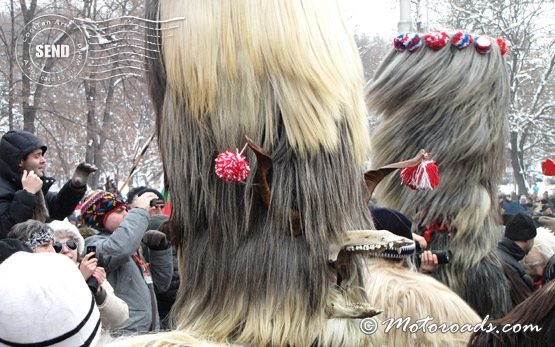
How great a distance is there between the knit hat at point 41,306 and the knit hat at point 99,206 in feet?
9.15

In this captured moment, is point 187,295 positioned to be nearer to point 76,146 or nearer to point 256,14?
point 256,14

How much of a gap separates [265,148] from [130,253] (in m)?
1.96

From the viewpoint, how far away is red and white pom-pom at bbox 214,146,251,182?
2.68 meters

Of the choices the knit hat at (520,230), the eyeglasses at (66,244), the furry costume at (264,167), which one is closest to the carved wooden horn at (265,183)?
the furry costume at (264,167)

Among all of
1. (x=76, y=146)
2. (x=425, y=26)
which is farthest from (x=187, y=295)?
(x=425, y=26)

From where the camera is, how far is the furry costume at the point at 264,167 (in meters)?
2.77

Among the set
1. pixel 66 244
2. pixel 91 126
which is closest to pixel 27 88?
pixel 66 244

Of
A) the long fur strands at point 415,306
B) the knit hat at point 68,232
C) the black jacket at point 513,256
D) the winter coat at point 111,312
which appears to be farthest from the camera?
Answer: the black jacket at point 513,256

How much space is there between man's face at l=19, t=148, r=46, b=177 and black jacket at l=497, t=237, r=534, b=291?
3016mm

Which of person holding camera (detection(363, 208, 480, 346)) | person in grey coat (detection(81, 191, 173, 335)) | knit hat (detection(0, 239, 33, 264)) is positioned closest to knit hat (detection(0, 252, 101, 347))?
knit hat (detection(0, 239, 33, 264))

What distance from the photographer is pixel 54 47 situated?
305cm

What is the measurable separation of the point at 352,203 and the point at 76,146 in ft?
20.6

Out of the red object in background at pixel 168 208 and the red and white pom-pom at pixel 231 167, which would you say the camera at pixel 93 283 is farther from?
the red and white pom-pom at pixel 231 167

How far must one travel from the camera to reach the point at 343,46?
2.93 metres
